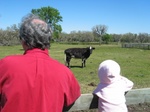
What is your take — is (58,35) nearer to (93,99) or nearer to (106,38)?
(106,38)

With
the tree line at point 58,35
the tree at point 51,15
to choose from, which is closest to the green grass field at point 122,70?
the tree line at point 58,35

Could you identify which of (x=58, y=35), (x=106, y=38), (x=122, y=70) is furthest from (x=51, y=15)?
(x=122, y=70)

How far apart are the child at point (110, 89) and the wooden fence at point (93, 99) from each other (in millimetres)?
207

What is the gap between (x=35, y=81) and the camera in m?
2.10

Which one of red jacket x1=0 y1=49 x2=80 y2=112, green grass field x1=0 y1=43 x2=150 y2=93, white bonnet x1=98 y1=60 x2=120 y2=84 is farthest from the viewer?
green grass field x1=0 y1=43 x2=150 y2=93

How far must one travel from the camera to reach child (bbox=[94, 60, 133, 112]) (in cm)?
287

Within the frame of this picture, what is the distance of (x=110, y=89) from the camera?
9.67 ft

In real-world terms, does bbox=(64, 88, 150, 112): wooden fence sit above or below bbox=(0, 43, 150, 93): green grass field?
above

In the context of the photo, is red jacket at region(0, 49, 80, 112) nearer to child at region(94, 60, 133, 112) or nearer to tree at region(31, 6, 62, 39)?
child at region(94, 60, 133, 112)

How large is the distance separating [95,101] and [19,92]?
136cm

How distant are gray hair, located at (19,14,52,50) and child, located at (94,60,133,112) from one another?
87 centimetres

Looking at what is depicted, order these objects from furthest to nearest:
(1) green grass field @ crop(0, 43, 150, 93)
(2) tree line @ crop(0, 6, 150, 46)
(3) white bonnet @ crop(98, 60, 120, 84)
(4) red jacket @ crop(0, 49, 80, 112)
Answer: (2) tree line @ crop(0, 6, 150, 46)
(1) green grass field @ crop(0, 43, 150, 93)
(3) white bonnet @ crop(98, 60, 120, 84)
(4) red jacket @ crop(0, 49, 80, 112)

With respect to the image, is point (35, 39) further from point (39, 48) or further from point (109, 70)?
point (109, 70)

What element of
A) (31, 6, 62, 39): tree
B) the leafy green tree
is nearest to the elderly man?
(31, 6, 62, 39): tree
